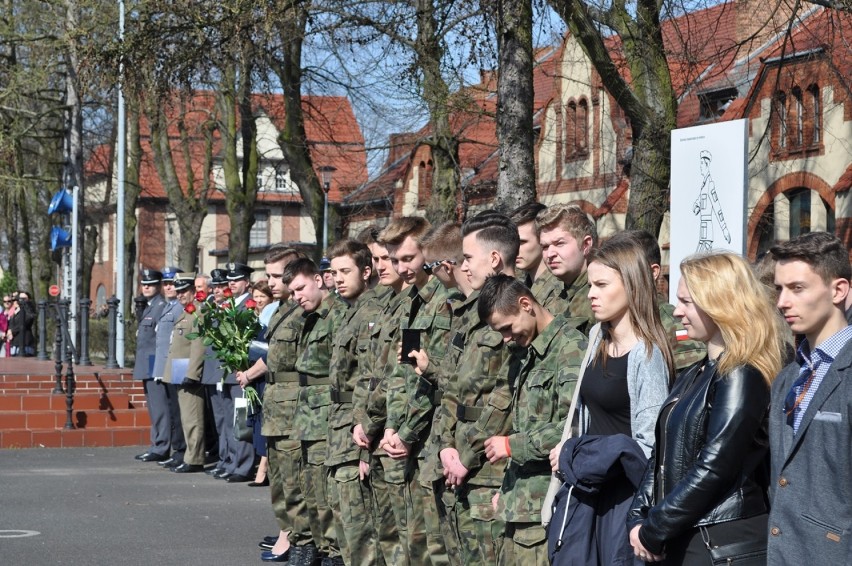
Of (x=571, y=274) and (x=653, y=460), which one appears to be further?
(x=571, y=274)

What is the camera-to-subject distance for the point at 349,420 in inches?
312

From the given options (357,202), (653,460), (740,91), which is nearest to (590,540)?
(653,460)

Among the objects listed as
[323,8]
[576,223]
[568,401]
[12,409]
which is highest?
[323,8]

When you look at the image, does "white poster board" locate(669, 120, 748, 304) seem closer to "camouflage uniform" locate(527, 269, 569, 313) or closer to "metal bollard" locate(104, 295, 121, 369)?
"camouflage uniform" locate(527, 269, 569, 313)

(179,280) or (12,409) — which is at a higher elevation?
(179,280)

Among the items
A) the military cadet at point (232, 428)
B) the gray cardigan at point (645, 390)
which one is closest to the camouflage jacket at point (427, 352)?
the gray cardigan at point (645, 390)

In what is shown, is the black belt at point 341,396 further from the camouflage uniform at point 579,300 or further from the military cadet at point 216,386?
the military cadet at point 216,386

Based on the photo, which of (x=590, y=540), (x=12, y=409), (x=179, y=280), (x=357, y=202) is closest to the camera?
(x=590, y=540)

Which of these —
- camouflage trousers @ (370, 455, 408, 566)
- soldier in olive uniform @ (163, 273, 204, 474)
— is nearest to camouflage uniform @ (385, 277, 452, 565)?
camouflage trousers @ (370, 455, 408, 566)

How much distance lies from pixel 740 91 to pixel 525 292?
94.4 ft

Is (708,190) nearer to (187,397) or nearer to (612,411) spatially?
(612,411)

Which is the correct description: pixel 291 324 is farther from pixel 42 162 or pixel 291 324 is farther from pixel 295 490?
pixel 42 162

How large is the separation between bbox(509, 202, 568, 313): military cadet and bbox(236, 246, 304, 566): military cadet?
2471 mm

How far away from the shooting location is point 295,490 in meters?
8.95
